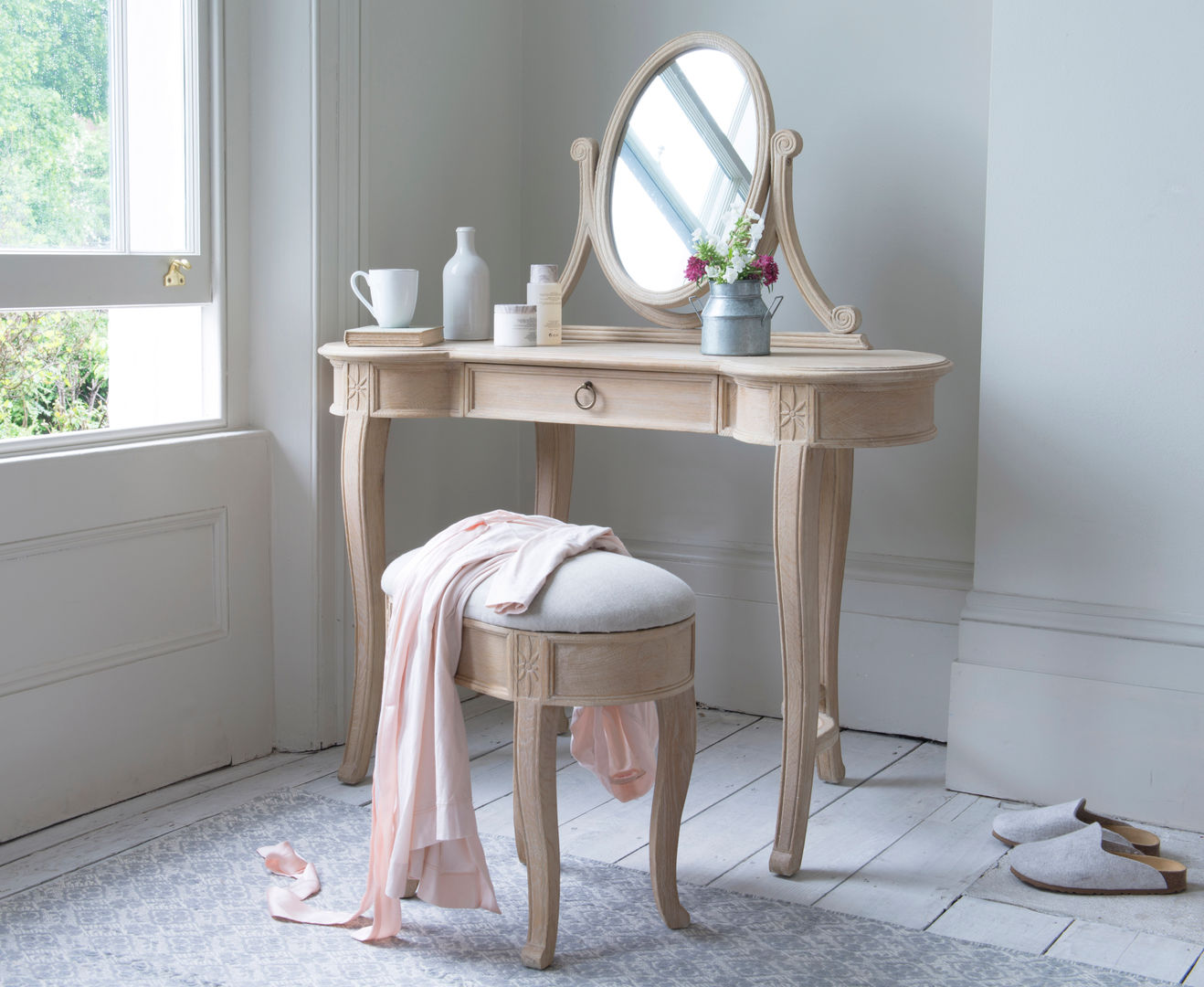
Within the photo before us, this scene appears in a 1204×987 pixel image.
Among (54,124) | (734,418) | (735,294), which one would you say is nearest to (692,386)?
(734,418)

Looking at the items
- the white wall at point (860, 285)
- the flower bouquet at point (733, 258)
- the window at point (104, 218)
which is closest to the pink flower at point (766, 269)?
the flower bouquet at point (733, 258)

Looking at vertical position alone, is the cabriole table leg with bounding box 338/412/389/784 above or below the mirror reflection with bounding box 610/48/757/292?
below

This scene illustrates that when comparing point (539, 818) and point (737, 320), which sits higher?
point (737, 320)

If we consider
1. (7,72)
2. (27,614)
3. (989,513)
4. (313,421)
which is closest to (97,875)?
(27,614)

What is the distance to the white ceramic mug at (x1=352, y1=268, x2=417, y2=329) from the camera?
8.96 feet

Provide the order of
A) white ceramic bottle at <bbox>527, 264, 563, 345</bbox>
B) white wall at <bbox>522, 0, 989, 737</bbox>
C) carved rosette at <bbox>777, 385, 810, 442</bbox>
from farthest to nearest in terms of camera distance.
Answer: white wall at <bbox>522, 0, 989, 737</bbox> → white ceramic bottle at <bbox>527, 264, 563, 345</bbox> → carved rosette at <bbox>777, 385, 810, 442</bbox>

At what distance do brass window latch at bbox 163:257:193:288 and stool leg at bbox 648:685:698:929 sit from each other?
1.38m

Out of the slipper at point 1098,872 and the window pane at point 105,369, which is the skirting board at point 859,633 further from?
the window pane at point 105,369

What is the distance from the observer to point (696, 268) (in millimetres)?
2508

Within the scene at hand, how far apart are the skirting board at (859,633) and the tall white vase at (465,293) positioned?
902 millimetres

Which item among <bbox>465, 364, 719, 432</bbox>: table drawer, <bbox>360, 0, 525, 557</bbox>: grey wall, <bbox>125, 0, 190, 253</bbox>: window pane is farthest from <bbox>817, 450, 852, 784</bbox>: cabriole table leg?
<bbox>125, 0, 190, 253</bbox>: window pane

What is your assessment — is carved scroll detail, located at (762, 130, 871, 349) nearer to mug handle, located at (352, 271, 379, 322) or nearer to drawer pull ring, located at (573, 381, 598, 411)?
drawer pull ring, located at (573, 381, 598, 411)

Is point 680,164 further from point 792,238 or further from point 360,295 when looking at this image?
point 360,295

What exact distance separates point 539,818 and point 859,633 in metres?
1.39
